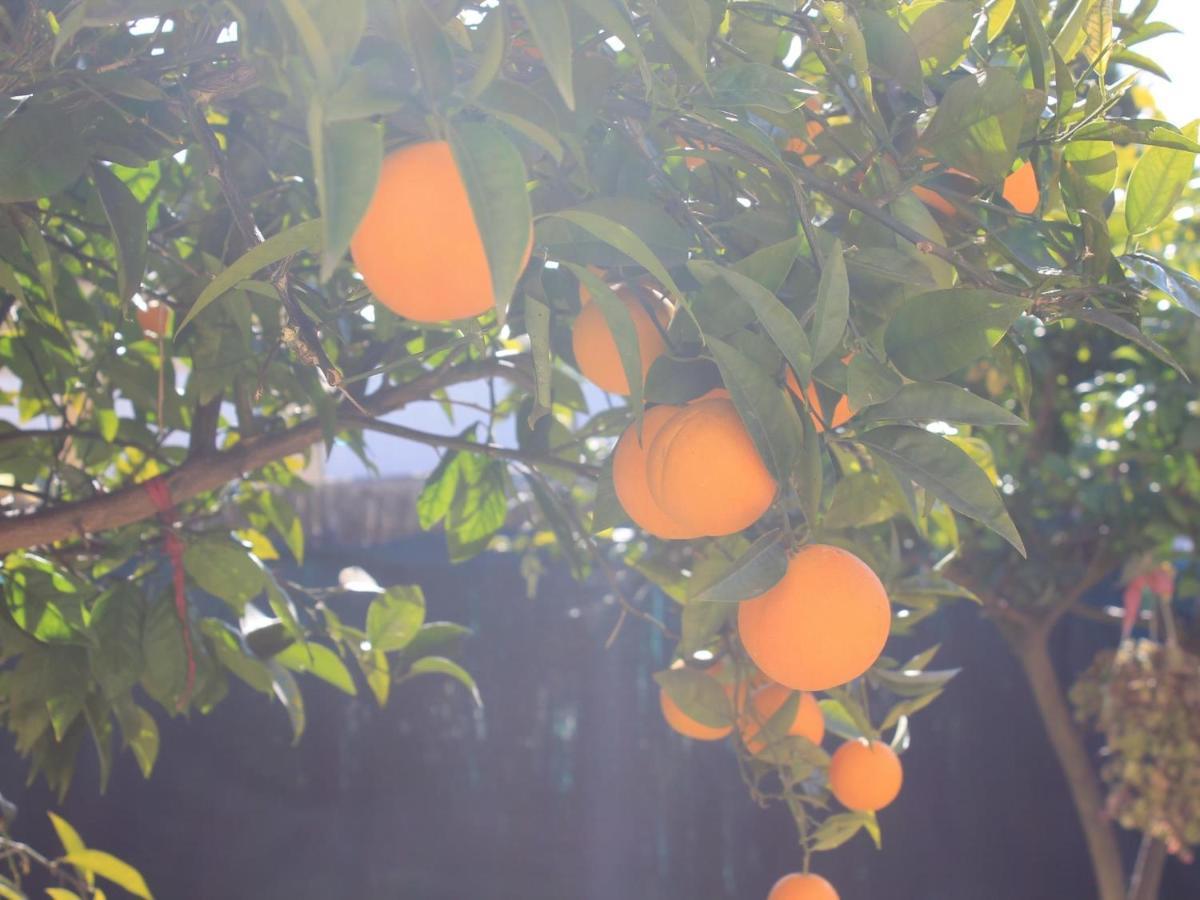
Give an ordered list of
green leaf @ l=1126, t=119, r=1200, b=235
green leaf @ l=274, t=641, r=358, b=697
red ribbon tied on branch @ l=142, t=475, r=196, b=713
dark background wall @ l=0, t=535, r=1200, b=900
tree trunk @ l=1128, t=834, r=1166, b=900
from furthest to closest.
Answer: dark background wall @ l=0, t=535, r=1200, b=900 < tree trunk @ l=1128, t=834, r=1166, b=900 < green leaf @ l=274, t=641, r=358, b=697 < red ribbon tied on branch @ l=142, t=475, r=196, b=713 < green leaf @ l=1126, t=119, r=1200, b=235

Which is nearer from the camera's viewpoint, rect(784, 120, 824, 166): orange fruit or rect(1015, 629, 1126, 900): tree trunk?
rect(784, 120, 824, 166): orange fruit

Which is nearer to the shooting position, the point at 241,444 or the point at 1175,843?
the point at 241,444

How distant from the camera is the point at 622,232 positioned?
1.42 ft

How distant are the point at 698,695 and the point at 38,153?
2.05ft

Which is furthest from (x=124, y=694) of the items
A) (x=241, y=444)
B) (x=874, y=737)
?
(x=874, y=737)

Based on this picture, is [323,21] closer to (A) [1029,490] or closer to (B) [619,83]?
(B) [619,83]

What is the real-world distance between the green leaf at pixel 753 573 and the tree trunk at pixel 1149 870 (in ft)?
7.20

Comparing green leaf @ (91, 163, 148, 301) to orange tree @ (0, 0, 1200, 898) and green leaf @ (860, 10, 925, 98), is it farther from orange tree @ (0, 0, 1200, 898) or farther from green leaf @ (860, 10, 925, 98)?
green leaf @ (860, 10, 925, 98)

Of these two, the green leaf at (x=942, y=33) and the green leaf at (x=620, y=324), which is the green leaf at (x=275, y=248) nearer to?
the green leaf at (x=620, y=324)

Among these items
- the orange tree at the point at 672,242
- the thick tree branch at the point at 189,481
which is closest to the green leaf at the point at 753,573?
the orange tree at the point at 672,242

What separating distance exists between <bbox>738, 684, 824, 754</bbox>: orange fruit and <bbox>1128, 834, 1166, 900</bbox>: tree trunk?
1756mm

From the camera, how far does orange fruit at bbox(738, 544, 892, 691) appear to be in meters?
0.57

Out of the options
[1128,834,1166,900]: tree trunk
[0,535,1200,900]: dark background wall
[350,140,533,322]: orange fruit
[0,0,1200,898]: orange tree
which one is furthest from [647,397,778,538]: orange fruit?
[0,535,1200,900]: dark background wall

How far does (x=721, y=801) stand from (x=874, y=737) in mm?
Result: 2323
